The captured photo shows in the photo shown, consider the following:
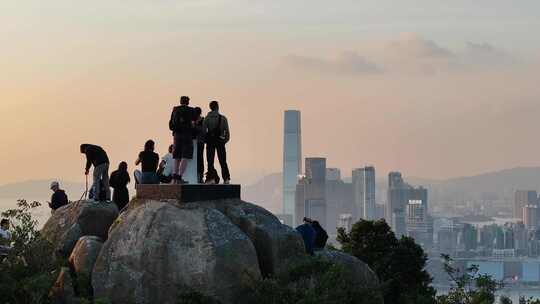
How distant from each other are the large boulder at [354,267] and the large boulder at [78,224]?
551 centimetres

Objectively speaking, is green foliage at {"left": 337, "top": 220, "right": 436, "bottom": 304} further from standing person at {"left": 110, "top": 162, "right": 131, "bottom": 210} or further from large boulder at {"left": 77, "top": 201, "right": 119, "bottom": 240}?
large boulder at {"left": 77, "top": 201, "right": 119, "bottom": 240}

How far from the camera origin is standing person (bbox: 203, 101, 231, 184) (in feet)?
82.8

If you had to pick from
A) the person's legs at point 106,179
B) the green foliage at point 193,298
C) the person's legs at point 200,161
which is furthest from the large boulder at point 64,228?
the green foliage at point 193,298

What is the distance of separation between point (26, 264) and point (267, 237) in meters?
5.60

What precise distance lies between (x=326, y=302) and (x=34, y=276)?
251 inches

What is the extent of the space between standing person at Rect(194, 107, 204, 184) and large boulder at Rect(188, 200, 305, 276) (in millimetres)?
1266

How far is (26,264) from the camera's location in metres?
23.9

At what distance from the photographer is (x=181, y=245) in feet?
73.7

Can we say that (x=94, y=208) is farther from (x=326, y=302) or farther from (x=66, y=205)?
(x=326, y=302)

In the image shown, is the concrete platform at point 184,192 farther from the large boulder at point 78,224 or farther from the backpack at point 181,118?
the large boulder at point 78,224

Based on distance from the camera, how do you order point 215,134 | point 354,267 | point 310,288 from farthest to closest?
point 354,267, point 215,134, point 310,288

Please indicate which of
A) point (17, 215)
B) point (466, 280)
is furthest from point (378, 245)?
point (17, 215)

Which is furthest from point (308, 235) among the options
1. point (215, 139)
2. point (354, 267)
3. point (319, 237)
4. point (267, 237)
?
point (215, 139)

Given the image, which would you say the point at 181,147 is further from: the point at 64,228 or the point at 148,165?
the point at 64,228
